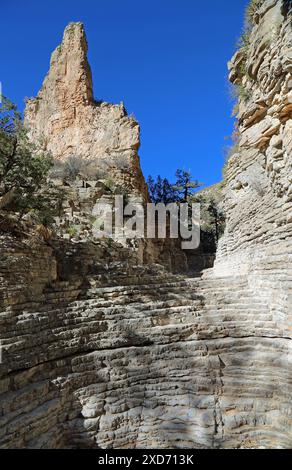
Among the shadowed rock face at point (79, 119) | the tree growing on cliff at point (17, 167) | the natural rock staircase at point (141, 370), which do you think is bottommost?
the natural rock staircase at point (141, 370)

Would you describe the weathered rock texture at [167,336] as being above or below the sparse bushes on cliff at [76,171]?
below

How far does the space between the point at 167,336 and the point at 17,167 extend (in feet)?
21.2

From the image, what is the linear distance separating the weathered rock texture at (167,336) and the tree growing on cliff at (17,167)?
1763 mm

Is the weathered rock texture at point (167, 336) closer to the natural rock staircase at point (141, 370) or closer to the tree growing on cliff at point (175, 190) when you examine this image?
the natural rock staircase at point (141, 370)

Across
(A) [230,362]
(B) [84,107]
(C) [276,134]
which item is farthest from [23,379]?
(B) [84,107]

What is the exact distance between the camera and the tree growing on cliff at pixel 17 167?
803 cm

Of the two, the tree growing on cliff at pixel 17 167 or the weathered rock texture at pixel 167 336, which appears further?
the tree growing on cliff at pixel 17 167

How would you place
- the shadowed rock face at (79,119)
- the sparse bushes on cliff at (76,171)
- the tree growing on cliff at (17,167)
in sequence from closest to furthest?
1. the tree growing on cliff at (17,167)
2. the sparse bushes on cliff at (76,171)
3. the shadowed rock face at (79,119)

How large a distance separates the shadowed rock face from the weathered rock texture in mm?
11129

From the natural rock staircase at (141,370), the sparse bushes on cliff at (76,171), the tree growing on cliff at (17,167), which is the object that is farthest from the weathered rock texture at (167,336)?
the sparse bushes on cliff at (76,171)

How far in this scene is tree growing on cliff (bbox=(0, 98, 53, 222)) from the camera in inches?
316

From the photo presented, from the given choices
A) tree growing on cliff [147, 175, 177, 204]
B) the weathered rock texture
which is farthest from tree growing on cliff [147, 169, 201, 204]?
the weathered rock texture

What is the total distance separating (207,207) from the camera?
24.2 meters
